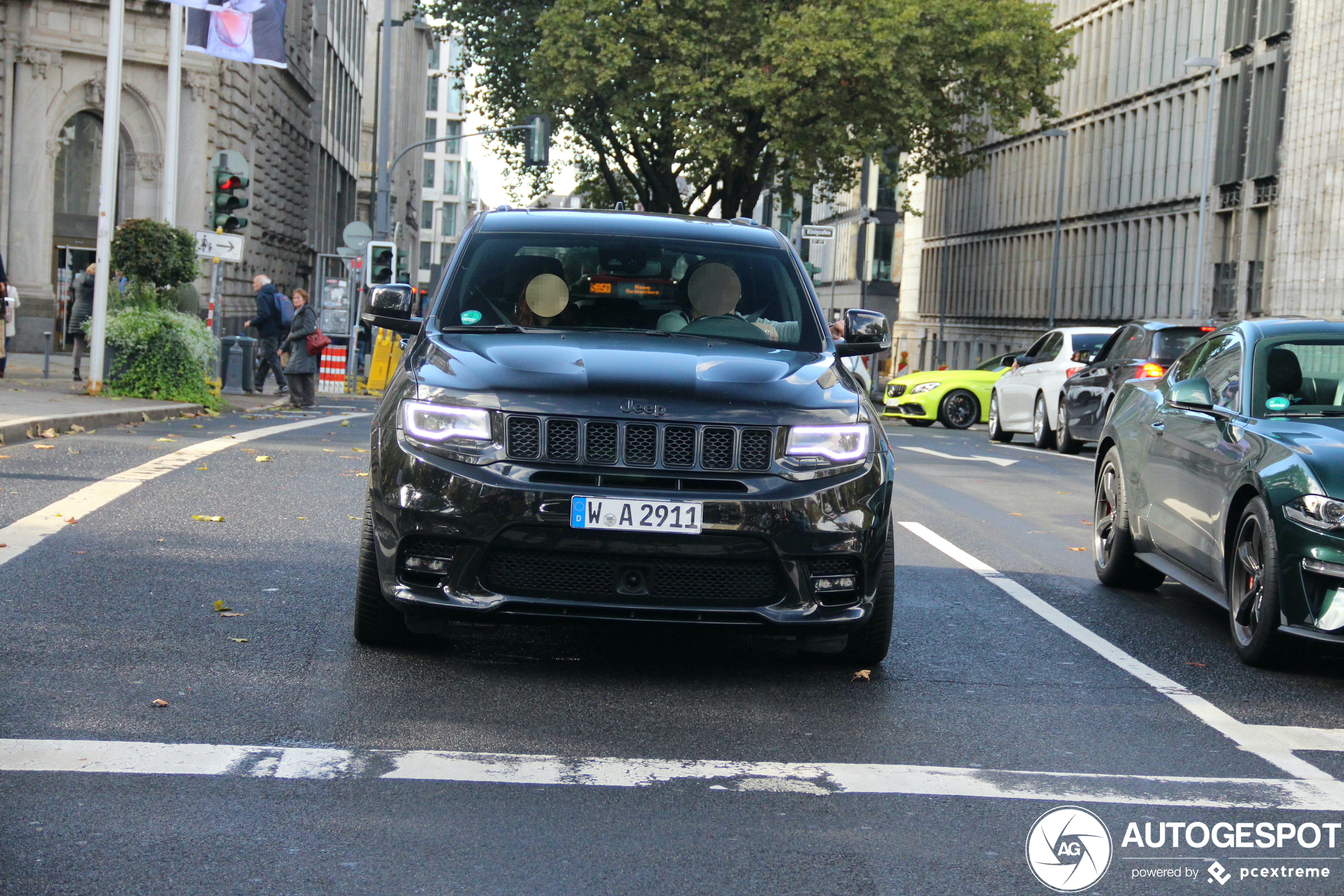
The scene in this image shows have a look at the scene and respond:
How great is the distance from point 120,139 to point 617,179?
20.9m

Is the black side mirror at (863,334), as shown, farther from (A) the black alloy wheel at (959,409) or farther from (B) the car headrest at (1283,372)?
(A) the black alloy wheel at (959,409)

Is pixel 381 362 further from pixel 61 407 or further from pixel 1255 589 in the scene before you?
pixel 1255 589

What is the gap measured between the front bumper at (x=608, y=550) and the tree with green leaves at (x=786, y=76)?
35.2m

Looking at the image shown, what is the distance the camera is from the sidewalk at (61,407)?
1648 cm

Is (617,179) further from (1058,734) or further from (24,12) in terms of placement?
Answer: (1058,734)

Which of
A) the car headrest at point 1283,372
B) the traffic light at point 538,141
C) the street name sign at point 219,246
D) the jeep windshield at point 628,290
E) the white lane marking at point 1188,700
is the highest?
the traffic light at point 538,141

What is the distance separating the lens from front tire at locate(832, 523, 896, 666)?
649cm

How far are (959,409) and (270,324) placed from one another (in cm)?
1160

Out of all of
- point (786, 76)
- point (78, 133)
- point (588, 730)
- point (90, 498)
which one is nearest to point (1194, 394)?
point (588, 730)

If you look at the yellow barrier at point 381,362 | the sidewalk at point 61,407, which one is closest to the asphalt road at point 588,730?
the sidewalk at point 61,407

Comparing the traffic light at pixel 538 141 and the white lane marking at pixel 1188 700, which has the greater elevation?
the traffic light at pixel 538 141

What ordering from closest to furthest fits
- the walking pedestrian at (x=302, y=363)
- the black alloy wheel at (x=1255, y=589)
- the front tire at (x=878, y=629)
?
the front tire at (x=878, y=629) → the black alloy wheel at (x=1255, y=589) → the walking pedestrian at (x=302, y=363)

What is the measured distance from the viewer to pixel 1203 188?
5178cm

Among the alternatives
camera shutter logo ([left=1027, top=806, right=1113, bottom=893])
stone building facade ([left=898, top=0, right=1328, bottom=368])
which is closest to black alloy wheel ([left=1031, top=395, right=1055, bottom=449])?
camera shutter logo ([left=1027, top=806, right=1113, bottom=893])
